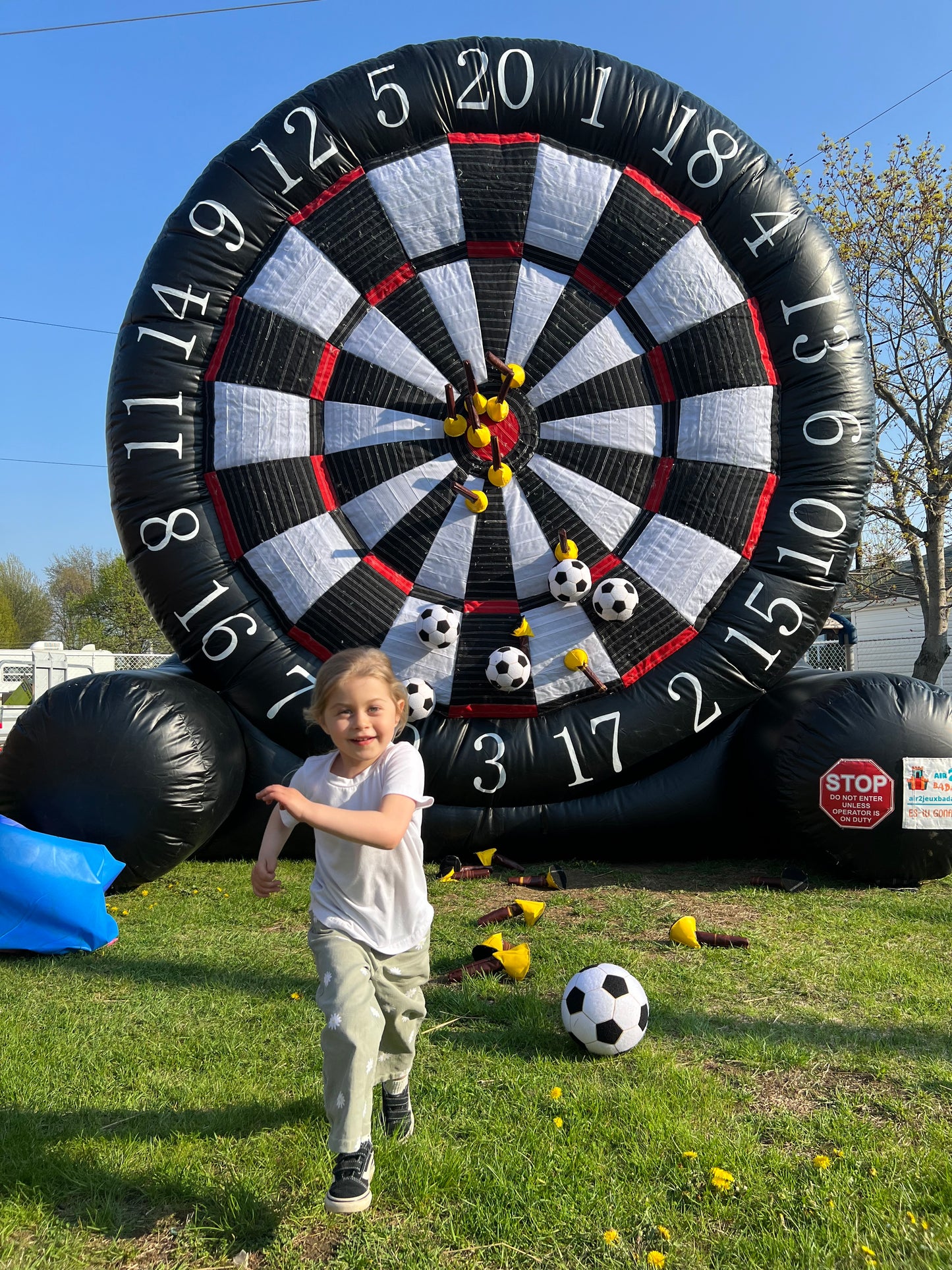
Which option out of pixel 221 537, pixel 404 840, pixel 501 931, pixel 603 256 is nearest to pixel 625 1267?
pixel 404 840

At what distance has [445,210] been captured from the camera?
16.3ft

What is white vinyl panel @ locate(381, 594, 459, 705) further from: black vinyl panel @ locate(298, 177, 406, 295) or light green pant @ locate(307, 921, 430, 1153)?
light green pant @ locate(307, 921, 430, 1153)

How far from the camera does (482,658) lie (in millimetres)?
4871

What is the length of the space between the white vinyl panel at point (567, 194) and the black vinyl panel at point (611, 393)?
2.33ft

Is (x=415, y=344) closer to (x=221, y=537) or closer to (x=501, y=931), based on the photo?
(x=221, y=537)

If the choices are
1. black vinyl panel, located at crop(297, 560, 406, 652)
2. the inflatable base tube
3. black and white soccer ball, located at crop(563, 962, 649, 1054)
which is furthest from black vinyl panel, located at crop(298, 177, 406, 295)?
black and white soccer ball, located at crop(563, 962, 649, 1054)

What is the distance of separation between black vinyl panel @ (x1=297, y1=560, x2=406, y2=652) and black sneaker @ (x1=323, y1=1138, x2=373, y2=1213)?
3.10 m

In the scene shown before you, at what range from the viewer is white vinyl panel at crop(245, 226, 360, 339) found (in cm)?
487

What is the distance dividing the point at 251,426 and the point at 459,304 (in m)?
1.25

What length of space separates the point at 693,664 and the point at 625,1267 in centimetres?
339

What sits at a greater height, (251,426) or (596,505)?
(251,426)

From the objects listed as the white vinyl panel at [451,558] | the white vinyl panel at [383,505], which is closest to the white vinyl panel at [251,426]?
the white vinyl panel at [383,505]

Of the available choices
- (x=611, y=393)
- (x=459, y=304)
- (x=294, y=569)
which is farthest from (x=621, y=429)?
(x=294, y=569)

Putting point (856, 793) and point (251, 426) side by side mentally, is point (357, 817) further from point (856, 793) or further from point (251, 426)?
point (251, 426)
